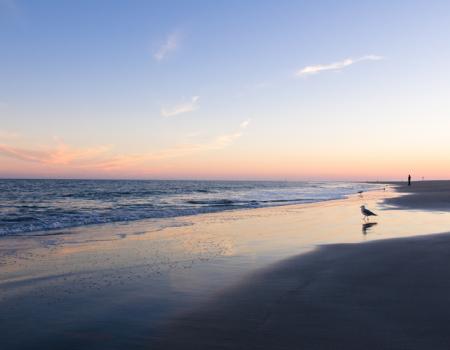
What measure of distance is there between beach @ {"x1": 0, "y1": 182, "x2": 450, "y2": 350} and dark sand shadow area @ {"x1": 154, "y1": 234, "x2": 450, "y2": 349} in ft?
0.05

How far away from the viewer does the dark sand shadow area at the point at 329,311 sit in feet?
15.5

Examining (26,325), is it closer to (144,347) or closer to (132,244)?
(144,347)

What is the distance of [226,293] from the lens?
6.84m

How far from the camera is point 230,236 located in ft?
45.8

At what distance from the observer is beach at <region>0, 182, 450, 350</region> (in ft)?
16.0

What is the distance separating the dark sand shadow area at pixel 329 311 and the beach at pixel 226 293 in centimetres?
2

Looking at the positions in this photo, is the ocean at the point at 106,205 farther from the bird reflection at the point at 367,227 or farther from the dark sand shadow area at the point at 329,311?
the dark sand shadow area at the point at 329,311

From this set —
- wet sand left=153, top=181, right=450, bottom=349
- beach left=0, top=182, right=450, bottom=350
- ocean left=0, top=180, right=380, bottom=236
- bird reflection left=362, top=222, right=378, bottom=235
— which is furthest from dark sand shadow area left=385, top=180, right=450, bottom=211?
wet sand left=153, top=181, right=450, bottom=349

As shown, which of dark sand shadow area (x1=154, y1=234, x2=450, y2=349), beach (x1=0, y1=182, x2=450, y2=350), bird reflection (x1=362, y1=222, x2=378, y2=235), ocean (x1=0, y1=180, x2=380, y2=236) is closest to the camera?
dark sand shadow area (x1=154, y1=234, x2=450, y2=349)

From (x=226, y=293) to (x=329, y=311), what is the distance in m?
1.78

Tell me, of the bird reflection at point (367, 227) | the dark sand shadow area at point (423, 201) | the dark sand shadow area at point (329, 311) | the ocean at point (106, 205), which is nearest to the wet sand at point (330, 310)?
the dark sand shadow area at point (329, 311)

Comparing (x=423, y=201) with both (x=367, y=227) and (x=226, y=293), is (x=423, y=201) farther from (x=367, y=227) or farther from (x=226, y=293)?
(x=226, y=293)

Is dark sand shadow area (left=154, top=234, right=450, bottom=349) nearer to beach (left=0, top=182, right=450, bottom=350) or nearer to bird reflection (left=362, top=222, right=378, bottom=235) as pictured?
beach (left=0, top=182, right=450, bottom=350)

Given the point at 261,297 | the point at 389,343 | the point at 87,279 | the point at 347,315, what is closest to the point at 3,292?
the point at 87,279
